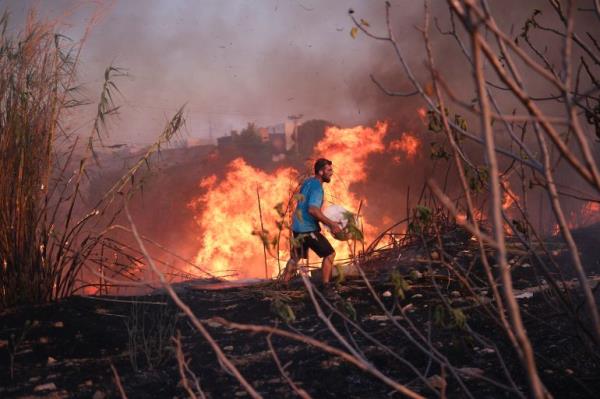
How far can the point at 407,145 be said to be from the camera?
21.3 metres

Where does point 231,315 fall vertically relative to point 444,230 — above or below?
below

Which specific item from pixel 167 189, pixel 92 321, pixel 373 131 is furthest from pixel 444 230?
pixel 167 189

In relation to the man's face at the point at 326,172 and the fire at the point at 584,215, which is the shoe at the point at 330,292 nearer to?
the man's face at the point at 326,172

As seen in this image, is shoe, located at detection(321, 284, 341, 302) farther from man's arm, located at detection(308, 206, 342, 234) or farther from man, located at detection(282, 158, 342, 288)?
man's arm, located at detection(308, 206, 342, 234)

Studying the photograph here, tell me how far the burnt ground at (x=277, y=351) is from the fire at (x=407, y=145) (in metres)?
15.8

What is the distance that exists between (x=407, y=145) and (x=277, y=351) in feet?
58.9

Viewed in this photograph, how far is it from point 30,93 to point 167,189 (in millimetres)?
27816

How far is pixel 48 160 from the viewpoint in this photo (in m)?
5.09

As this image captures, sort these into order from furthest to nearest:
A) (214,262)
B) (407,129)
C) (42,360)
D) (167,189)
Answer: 1. (167,189)
2. (407,129)
3. (214,262)
4. (42,360)

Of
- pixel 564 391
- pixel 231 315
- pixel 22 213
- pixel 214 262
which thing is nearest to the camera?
pixel 564 391

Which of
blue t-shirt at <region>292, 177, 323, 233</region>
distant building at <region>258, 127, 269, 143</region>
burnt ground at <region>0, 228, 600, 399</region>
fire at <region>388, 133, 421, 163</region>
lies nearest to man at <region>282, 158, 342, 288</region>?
blue t-shirt at <region>292, 177, 323, 233</region>

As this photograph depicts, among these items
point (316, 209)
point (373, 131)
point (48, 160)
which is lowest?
point (316, 209)

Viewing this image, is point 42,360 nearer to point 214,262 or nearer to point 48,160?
point 48,160

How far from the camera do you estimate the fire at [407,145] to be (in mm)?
21125
